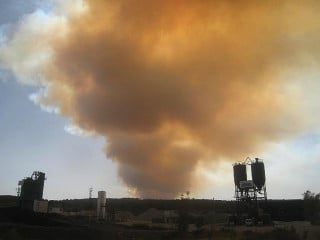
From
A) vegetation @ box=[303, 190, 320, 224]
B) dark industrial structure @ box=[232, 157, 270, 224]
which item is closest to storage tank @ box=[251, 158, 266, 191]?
dark industrial structure @ box=[232, 157, 270, 224]

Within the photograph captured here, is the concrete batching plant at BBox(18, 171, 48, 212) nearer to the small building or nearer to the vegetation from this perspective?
the small building

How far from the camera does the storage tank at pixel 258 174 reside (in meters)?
85.8

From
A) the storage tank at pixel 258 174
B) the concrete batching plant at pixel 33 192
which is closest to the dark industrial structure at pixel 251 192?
the storage tank at pixel 258 174

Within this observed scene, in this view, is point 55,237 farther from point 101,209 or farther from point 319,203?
point 319,203

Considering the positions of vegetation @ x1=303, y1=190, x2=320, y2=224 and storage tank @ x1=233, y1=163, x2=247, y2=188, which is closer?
storage tank @ x1=233, y1=163, x2=247, y2=188

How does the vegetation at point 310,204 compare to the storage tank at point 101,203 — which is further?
the vegetation at point 310,204

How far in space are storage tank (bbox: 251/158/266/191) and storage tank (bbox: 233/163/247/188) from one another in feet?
7.34

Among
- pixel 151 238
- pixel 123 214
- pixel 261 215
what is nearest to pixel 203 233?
pixel 151 238

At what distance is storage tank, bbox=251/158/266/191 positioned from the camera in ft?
281

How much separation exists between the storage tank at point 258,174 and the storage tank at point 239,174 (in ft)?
7.34

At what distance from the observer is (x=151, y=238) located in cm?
4772

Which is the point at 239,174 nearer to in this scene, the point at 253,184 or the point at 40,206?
the point at 253,184

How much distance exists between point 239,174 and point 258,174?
464 cm

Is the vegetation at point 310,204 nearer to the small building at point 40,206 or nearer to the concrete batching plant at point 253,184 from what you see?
the concrete batching plant at point 253,184
